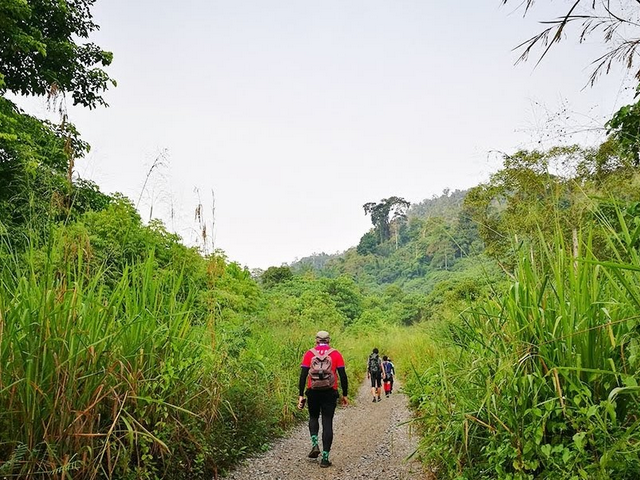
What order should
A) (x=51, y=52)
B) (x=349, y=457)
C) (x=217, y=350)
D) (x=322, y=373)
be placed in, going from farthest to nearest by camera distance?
(x=51, y=52) → (x=349, y=457) → (x=322, y=373) → (x=217, y=350)

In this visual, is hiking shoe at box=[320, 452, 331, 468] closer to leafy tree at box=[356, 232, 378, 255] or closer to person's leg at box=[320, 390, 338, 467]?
person's leg at box=[320, 390, 338, 467]

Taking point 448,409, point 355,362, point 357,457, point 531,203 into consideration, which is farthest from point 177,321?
point 355,362

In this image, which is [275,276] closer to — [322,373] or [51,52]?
[51,52]

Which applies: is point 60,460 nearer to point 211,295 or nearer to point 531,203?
point 211,295

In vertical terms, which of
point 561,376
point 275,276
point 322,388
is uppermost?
point 275,276

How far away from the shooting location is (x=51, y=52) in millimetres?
11695

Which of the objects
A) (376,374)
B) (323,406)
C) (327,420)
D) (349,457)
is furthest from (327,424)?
(376,374)

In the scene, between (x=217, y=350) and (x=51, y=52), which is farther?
(x=51, y=52)

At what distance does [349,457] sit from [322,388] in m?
1.20

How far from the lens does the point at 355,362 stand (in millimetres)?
17438

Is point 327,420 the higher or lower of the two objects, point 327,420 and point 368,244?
the lower

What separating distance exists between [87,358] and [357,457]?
4.39 metres

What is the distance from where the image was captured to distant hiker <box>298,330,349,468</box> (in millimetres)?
5508

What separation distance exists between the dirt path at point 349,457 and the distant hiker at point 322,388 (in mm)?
302
